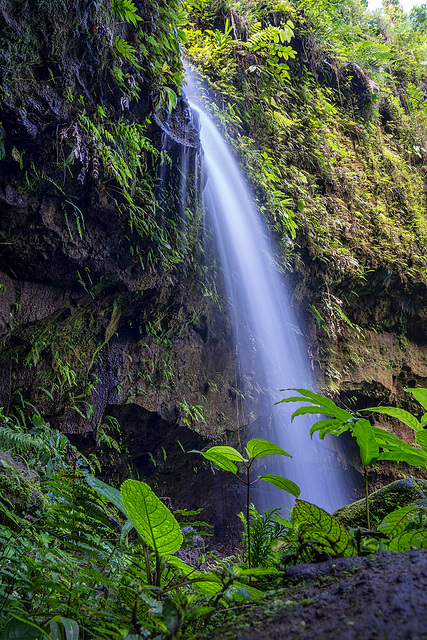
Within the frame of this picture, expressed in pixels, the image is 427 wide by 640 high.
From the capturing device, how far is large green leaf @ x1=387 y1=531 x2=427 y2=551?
2.83ft

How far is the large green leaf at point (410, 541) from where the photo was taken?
862 mm

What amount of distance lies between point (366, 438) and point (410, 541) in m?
0.25

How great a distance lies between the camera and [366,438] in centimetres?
93

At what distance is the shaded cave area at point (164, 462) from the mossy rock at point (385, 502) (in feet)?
6.23

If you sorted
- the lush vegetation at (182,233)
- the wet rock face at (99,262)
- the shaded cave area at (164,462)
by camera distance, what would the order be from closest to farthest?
the lush vegetation at (182,233), the wet rock face at (99,262), the shaded cave area at (164,462)

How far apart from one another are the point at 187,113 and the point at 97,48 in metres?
1.13

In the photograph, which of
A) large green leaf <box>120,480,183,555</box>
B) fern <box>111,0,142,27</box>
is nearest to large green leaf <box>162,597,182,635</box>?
large green leaf <box>120,480,183,555</box>

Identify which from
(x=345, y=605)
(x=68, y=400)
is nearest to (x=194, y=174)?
(x=68, y=400)

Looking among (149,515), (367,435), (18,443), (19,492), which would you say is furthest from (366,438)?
(18,443)

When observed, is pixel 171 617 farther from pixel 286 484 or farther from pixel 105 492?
pixel 286 484

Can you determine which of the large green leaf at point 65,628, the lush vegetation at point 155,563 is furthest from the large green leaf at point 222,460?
the large green leaf at point 65,628

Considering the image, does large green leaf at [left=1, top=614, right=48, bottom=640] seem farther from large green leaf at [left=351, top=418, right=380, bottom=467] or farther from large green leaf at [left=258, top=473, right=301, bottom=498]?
large green leaf at [left=351, top=418, right=380, bottom=467]

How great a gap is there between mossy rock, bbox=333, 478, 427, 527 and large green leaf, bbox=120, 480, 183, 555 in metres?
1.12

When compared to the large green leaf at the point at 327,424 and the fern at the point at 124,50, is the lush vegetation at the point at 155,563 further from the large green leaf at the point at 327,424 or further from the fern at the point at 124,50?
the fern at the point at 124,50
